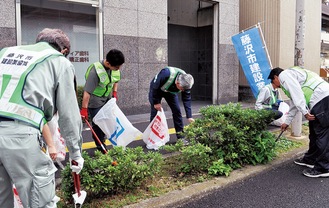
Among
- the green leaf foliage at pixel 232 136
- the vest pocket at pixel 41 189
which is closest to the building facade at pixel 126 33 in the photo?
the green leaf foliage at pixel 232 136

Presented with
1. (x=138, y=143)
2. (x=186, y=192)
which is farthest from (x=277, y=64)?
(x=186, y=192)

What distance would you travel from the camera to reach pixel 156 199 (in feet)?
11.6

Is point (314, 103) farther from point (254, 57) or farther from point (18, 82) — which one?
point (254, 57)

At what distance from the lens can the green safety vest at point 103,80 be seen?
4586 mm

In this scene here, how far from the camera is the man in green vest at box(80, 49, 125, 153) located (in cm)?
446

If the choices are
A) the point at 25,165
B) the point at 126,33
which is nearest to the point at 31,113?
the point at 25,165

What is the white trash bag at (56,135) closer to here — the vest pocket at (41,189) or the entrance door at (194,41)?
the vest pocket at (41,189)

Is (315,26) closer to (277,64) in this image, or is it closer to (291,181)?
(277,64)

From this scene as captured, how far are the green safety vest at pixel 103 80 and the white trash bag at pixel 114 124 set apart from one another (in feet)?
0.83

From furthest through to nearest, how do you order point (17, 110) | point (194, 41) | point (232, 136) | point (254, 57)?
point (194, 41) < point (254, 57) < point (232, 136) < point (17, 110)

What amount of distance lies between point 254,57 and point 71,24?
5.20 meters

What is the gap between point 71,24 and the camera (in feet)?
27.2

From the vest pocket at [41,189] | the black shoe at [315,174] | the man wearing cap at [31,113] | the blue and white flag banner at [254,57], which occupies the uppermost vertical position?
the blue and white flag banner at [254,57]

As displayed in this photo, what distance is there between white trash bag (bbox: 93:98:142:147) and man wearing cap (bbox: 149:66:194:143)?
0.82 meters
